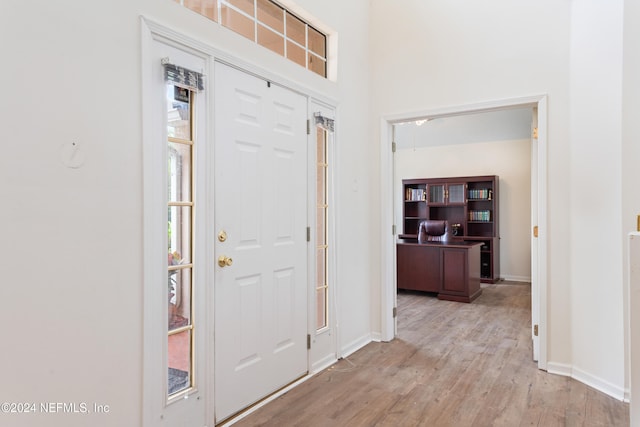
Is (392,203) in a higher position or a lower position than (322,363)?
higher

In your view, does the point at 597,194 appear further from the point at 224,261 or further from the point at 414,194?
the point at 414,194

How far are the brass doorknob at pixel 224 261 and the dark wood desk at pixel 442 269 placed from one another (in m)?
4.07

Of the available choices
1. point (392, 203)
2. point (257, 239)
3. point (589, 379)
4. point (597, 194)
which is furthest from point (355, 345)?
point (597, 194)

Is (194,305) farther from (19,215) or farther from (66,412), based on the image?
(19,215)

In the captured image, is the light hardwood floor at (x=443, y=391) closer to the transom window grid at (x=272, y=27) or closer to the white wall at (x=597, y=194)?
the white wall at (x=597, y=194)

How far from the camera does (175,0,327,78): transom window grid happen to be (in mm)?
2441

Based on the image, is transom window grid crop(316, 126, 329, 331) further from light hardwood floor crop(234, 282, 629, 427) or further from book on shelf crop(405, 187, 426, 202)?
book on shelf crop(405, 187, 426, 202)

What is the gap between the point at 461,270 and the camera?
567 cm

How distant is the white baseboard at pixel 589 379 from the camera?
268 cm

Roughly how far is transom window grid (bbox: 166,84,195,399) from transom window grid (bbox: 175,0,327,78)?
0.61 metres

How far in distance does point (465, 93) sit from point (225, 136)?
2.29 m

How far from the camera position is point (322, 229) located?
11.0ft

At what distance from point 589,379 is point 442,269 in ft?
9.64

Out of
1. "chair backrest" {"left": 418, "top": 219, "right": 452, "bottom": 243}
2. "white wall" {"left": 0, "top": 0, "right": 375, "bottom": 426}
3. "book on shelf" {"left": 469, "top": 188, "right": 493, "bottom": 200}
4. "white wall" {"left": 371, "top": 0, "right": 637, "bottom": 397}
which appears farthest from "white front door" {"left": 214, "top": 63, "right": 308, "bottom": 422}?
"book on shelf" {"left": 469, "top": 188, "right": 493, "bottom": 200}
